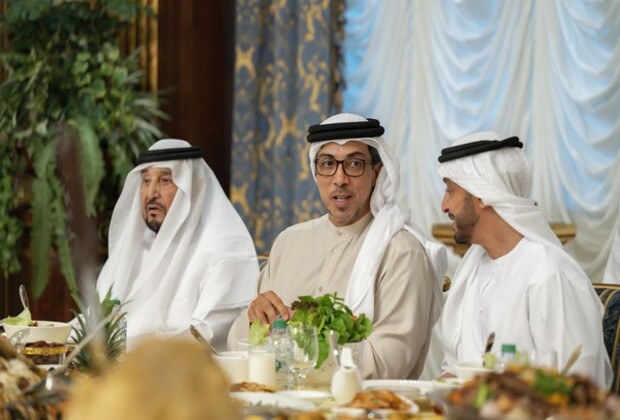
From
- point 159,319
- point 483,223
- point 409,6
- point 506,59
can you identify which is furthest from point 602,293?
point 409,6

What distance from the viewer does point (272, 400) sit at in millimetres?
2379

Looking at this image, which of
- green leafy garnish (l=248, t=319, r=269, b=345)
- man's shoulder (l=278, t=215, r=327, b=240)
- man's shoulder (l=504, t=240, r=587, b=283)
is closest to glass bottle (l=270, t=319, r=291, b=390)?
green leafy garnish (l=248, t=319, r=269, b=345)

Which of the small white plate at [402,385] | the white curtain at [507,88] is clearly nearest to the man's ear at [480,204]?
the small white plate at [402,385]

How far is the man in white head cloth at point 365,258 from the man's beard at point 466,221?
0.23 m

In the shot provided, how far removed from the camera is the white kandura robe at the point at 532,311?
10.5ft

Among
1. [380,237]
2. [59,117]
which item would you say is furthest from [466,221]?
[59,117]

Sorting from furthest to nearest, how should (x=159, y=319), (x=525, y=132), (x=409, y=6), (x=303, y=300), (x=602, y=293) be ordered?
(x=409, y=6), (x=525, y=132), (x=159, y=319), (x=602, y=293), (x=303, y=300)

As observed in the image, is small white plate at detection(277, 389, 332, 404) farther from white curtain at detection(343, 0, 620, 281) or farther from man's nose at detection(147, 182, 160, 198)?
white curtain at detection(343, 0, 620, 281)

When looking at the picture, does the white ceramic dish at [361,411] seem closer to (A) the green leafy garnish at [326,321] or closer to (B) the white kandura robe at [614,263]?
(A) the green leafy garnish at [326,321]

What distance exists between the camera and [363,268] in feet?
12.2

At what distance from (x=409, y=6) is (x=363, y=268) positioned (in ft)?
10.6

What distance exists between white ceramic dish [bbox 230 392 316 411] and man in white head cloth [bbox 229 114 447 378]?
3.00 ft

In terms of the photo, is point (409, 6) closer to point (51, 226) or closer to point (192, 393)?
point (51, 226)

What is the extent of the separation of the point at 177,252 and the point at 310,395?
2.00 m
